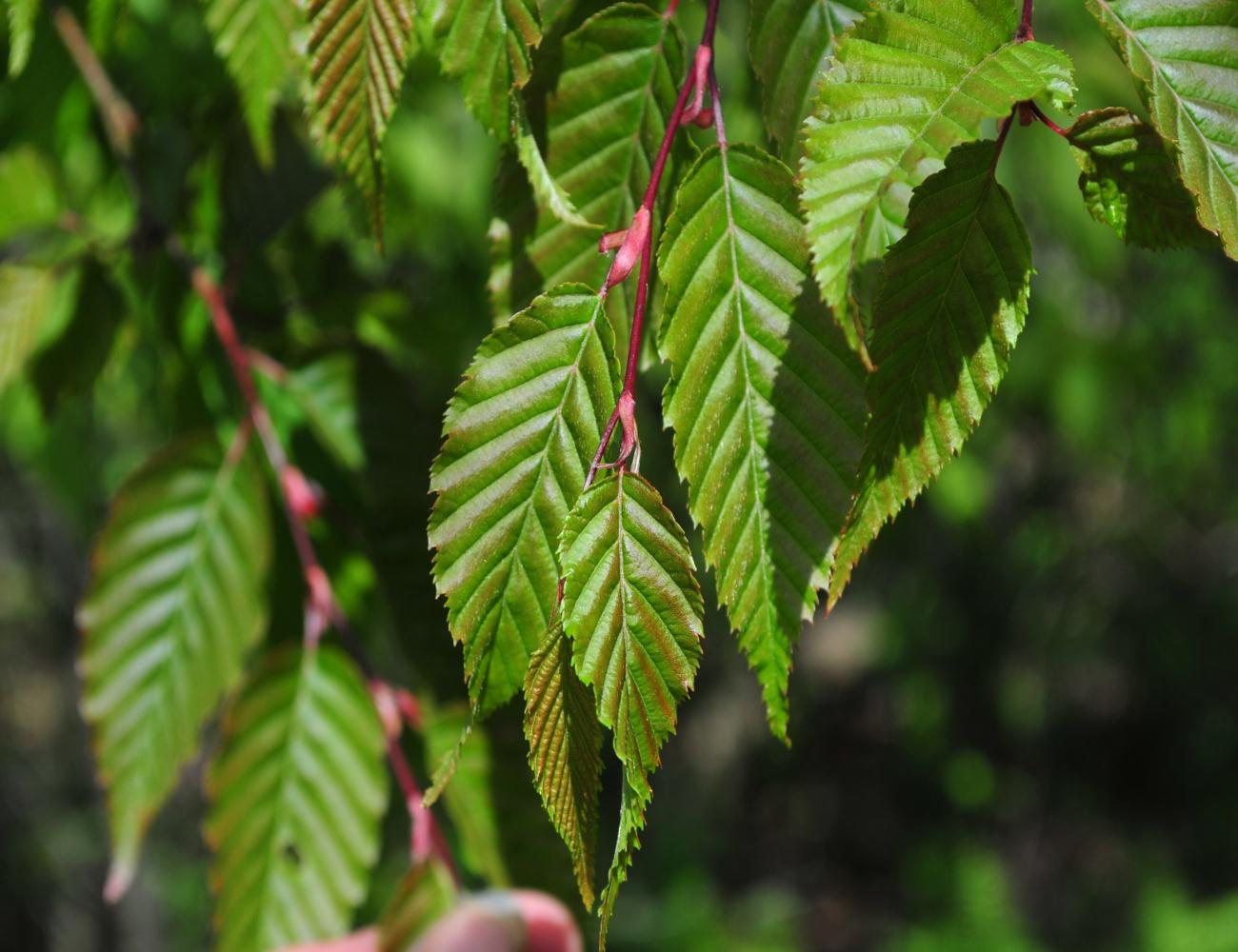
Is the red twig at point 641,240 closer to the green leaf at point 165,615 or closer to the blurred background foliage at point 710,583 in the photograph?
the blurred background foliage at point 710,583

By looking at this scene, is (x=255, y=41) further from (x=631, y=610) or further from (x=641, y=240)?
(x=631, y=610)

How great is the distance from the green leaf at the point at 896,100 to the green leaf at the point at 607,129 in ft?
0.40

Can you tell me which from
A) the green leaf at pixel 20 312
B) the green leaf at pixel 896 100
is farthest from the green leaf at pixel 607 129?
the green leaf at pixel 20 312

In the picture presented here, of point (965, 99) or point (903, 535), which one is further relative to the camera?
point (903, 535)

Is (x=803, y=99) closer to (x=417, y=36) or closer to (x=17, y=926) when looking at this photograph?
(x=417, y=36)

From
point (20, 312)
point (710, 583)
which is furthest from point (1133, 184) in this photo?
point (710, 583)


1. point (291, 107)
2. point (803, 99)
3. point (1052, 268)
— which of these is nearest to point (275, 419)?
point (291, 107)

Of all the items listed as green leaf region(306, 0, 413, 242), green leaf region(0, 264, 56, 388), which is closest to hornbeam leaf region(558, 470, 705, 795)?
green leaf region(306, 0, 413, 242)

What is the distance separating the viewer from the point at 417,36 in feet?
2.00

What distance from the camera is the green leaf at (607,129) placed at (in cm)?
54

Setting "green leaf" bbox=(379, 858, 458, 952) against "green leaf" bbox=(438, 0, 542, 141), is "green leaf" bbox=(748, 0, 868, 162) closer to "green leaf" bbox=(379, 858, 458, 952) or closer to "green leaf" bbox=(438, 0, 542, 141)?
"green leaf" bbox=(438, 0, 542, 141)

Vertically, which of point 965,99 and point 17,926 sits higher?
point 965,99

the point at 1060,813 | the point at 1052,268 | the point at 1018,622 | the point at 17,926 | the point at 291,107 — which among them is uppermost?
the point at 291,107

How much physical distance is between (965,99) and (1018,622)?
188 inches
